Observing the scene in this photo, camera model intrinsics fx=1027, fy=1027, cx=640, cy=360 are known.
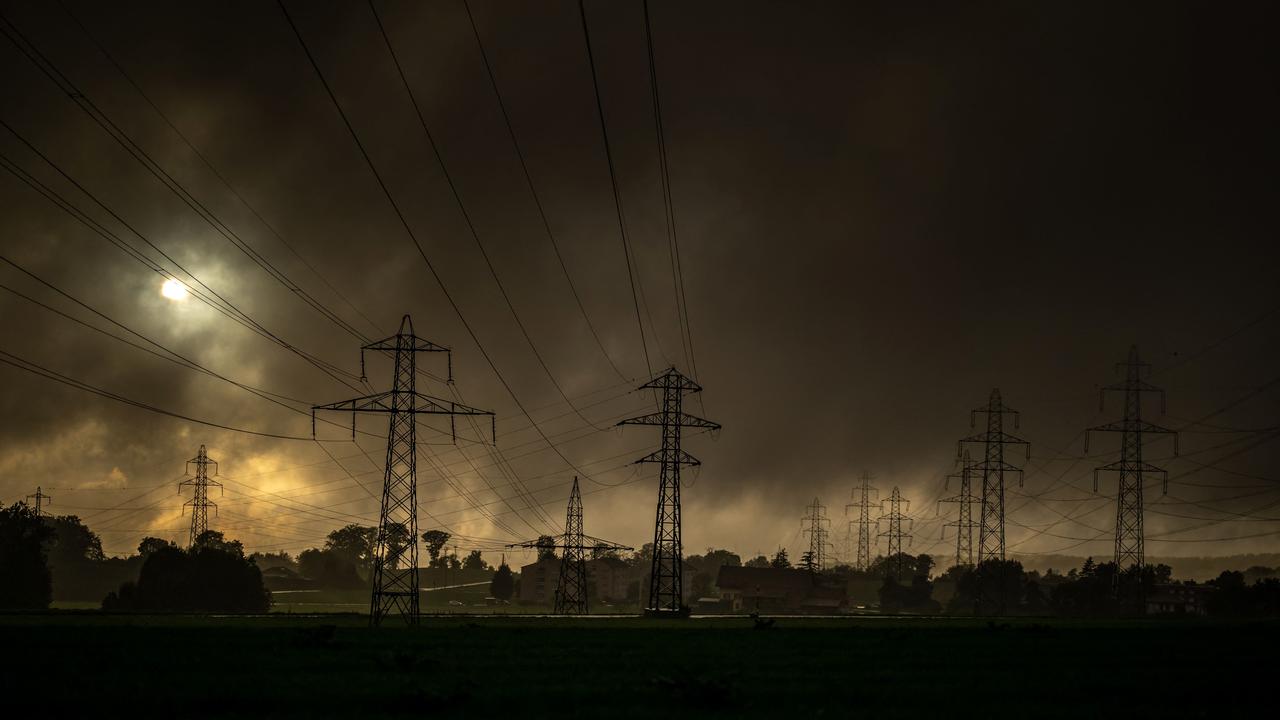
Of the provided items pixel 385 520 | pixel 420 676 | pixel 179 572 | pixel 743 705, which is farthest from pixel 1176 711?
pixel 179 572

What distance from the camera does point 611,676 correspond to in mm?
31844

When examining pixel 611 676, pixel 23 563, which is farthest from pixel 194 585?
pixel 611 676

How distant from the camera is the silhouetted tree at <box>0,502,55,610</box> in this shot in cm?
14198

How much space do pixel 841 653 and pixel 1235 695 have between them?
51.5 feet

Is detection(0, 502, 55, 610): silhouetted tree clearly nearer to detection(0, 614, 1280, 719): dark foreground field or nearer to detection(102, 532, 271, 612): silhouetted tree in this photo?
detection(102, 532, 271, 612): silhouetted tree

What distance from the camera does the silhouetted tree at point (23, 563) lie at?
142 metres

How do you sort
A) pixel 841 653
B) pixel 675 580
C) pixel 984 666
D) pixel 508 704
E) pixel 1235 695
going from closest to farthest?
pixel 508 704 → pixel 1235 695 → pixel 984 666 → pixel 841 653 → pixel 675 580

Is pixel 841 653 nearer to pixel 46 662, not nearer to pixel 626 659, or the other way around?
pixel 626 659

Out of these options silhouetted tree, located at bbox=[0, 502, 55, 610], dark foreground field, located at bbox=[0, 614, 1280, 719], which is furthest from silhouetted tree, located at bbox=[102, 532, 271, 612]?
dark foreground field, located at bbox=[0, 614, 1280, 719]

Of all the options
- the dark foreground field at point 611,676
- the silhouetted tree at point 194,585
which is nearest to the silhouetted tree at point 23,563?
the silhouetted tree at point 194,585

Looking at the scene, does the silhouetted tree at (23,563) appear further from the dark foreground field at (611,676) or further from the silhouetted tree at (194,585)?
the dark foreground field at (611,676)

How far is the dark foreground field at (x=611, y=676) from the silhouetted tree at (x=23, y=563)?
360ft

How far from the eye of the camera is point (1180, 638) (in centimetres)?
5478

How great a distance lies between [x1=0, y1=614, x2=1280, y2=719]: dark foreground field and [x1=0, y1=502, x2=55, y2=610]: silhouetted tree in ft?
360
